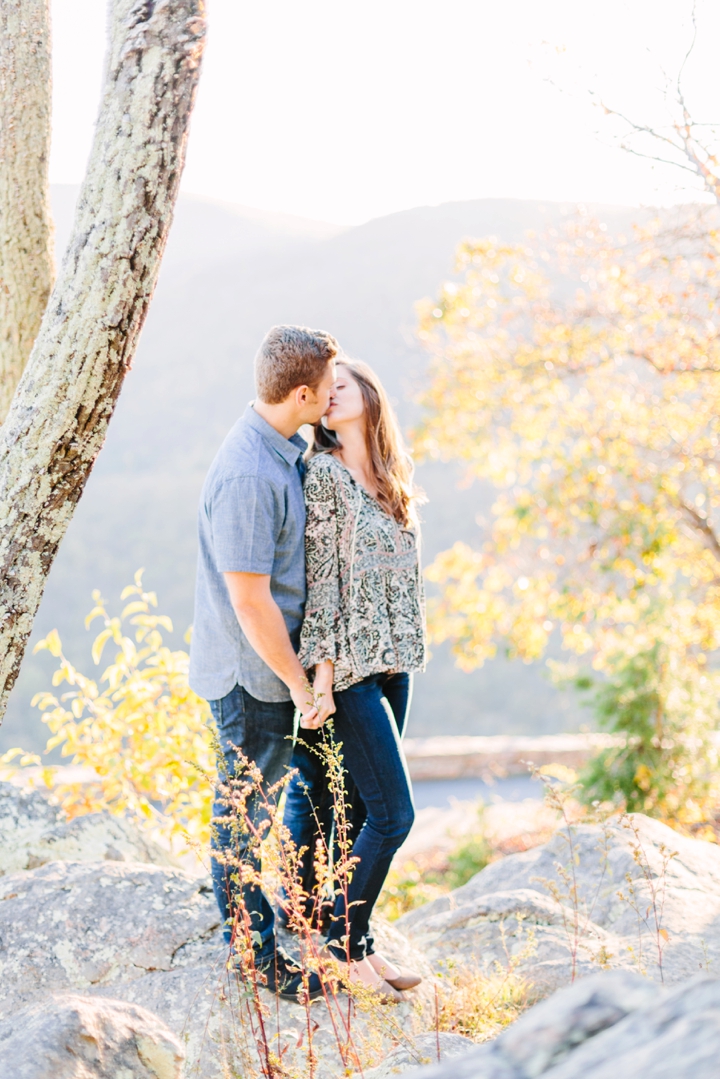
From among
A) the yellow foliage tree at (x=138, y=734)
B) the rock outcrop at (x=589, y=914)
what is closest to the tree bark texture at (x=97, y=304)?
the rock outcrop at (x=589, y=914)

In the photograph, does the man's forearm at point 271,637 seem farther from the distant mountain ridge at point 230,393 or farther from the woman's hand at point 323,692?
the distant mountain ridge at point 230,393

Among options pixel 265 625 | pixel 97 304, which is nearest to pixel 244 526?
pixel 265 625

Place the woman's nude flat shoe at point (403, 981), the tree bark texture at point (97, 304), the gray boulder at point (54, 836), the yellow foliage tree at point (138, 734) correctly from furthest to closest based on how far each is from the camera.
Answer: the yellow foliage tree at point (138, 734), the gray boulder at point (54, 836), the woman's nude flat shoe at point (403, 981), the tree bark texture at point (97, 304)

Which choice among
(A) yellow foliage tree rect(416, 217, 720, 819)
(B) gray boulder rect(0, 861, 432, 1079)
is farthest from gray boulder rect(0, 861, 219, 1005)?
(A) yellow foliage tree rect(416, 217, 720, 819)

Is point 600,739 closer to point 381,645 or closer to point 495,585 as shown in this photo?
point 495,585

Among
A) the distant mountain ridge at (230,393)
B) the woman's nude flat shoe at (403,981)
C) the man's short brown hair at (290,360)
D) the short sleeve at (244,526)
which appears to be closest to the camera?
the short sleeve at (244,526)

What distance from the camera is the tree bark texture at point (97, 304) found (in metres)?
2.05

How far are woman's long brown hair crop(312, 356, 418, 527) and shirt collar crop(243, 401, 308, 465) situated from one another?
17 cm

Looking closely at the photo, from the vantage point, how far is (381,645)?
2.44 meters

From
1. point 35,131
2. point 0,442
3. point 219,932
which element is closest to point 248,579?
point 0,442

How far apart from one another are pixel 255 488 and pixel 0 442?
2.08ft

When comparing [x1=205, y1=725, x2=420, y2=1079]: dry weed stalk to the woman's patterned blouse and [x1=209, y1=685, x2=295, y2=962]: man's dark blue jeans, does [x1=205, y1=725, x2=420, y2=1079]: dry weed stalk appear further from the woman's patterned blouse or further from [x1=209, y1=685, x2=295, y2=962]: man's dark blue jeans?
the woman's patterned blouse

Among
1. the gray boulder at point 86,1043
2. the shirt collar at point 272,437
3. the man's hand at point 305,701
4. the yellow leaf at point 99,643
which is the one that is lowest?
the gray boulder at point 86,1043

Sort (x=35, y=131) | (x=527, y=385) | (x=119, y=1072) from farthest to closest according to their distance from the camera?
(x=527, y=385)
(x=35, y=131)
(x=119, y=1072)
